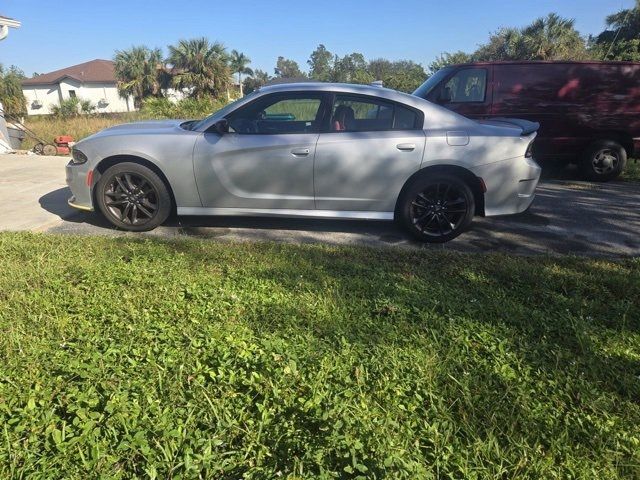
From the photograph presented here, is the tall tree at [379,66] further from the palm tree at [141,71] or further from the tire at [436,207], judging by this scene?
the tire at [436,207]

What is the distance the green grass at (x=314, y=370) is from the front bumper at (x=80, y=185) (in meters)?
1.11

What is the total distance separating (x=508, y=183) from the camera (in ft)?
15.1

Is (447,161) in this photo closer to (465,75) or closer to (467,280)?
(467,280)

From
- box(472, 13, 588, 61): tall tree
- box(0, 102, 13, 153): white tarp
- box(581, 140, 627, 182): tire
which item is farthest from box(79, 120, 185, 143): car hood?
box(472, 13, 588, 61): tall tree

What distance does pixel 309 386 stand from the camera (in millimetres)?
2289

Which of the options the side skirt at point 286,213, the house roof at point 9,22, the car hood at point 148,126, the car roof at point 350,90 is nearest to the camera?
the car roof at point 350,90

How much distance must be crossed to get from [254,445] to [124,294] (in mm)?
1712

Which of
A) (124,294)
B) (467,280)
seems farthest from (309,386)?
Answer: (467,280)

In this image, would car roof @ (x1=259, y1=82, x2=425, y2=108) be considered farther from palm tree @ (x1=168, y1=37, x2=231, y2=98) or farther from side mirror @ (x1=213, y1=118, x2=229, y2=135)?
palm tree @ (x1=168, y1=37, x2=231, y2=98)

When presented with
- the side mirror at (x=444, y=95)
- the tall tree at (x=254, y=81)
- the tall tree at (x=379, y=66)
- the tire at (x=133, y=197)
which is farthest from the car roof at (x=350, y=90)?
the tall tree at (x=379, y=66)

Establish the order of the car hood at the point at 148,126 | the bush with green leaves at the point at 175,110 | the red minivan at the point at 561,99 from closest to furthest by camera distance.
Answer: the car hood at the point at 148,126, the red minivan at the point at 561,99, the bush with green leaves at the point at 175,110

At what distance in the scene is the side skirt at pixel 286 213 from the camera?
4730 millimetres

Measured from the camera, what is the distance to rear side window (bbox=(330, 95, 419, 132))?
4598 mm

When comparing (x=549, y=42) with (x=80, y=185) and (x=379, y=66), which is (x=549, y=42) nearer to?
(x=80, y=185)
